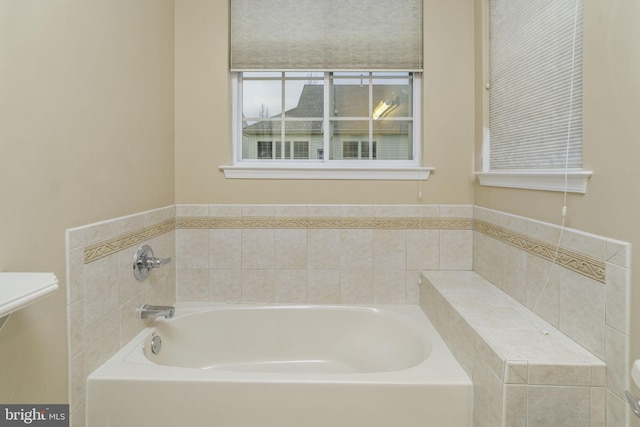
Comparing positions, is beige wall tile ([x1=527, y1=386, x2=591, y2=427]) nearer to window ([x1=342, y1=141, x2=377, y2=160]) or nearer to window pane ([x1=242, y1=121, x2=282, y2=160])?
window ([x1=342, y1=141, x2=377, y2=160])

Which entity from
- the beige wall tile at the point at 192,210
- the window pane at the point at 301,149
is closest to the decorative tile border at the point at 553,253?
the window pane at the point at 301,149

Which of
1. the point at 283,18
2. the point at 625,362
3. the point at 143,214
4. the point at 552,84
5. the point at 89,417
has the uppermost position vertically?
the point at 283,18

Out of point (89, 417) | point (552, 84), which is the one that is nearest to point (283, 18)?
point (552, 84)

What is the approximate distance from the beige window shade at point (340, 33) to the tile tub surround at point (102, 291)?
132 centimetres

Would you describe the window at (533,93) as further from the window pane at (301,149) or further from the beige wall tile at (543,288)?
the window pane at (301,149)

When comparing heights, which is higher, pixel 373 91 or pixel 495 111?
pixel 373 91

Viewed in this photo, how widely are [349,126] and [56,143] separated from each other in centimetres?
170

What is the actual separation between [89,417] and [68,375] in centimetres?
24

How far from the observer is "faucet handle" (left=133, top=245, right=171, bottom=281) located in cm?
196

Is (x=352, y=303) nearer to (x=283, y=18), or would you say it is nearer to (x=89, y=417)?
(x=89, y=417)

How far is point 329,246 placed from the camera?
2.51 meters

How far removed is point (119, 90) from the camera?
5.90 ft

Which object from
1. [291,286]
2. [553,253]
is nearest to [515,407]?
[553,253]

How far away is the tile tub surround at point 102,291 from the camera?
1479 mm
